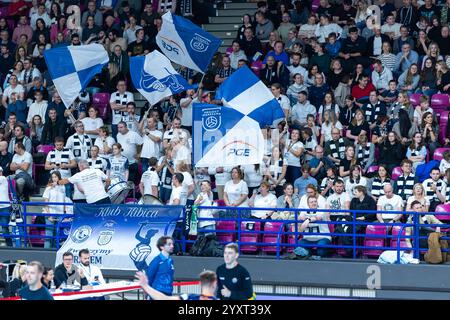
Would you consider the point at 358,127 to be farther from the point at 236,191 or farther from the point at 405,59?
the point at 236,191

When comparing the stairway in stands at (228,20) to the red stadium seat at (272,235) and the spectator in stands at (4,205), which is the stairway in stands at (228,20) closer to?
the spectator in stands at (4,205)

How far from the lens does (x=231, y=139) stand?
72.6 ft

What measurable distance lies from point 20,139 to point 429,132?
873cm

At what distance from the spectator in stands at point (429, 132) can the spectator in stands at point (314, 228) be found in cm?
284

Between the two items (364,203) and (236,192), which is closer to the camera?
(364,203)

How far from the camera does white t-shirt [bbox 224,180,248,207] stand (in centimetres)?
2275

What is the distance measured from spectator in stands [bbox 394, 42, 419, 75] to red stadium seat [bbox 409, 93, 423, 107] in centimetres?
87

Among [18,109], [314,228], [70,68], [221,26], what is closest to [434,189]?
[314,228]

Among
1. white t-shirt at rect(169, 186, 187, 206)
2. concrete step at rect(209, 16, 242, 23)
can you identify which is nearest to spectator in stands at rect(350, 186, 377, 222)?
white t-shirt at rect(169, 186, 187, 206)

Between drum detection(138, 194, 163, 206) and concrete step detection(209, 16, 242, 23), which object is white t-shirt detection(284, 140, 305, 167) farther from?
concrete step detection(209, 16, 242, 23)

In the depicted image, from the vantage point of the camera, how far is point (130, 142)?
25.0 meters

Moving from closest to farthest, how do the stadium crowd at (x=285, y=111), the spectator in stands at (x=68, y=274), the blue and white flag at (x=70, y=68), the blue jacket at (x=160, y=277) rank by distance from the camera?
the blue jacket at (x=160, y=277), the spectator in stands at (x=68, y=274), the stadium crowd at (x=285, y=111), the blue and white flag at (x=70, y=68)

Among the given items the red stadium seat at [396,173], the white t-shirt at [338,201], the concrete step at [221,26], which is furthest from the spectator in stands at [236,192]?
the concrete step at [221,26]

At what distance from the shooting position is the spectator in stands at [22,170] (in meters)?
24.8
